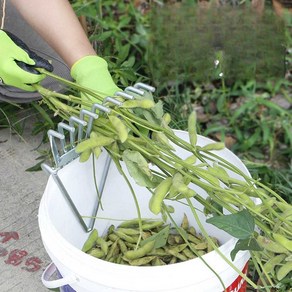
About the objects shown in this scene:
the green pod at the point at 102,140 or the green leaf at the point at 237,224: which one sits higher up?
the green pod at the point at 102,140

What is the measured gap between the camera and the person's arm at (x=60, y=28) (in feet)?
5.10

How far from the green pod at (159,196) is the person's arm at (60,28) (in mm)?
554

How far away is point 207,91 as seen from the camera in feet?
7.41

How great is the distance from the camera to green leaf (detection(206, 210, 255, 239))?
1.06m

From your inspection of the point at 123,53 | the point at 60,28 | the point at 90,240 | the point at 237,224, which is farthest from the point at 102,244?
the point at 123,53

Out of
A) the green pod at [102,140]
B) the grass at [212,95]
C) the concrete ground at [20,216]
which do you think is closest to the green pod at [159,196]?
the green pod at [102,140]

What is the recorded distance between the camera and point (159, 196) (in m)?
1.08

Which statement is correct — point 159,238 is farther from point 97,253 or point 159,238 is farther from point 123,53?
point 123,53

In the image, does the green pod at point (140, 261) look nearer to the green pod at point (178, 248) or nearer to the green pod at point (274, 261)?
the green pod at point (178, 248)

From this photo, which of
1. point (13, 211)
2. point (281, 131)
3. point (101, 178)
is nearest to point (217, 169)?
point (101, 178)

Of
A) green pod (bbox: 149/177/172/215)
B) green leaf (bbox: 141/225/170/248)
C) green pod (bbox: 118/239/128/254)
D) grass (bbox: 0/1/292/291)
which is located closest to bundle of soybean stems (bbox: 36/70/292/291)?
green pod (bbox: 149/177/172/215)

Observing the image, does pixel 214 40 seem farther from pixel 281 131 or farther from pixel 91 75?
pixel 91 75

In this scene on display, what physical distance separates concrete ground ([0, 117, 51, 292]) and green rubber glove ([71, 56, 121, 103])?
39 centimetres

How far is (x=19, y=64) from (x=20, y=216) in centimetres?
44
